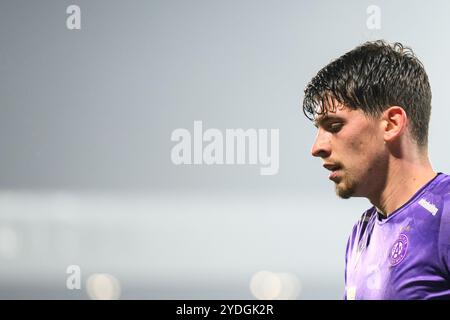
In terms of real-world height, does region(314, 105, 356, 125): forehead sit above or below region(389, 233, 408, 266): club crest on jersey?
above

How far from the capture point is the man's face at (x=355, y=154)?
152 centimetres

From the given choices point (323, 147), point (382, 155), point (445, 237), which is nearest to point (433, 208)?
point (445, 237)

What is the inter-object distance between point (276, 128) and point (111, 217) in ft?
Result: 3.10

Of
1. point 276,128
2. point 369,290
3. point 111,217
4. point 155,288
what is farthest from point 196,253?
point 369,290

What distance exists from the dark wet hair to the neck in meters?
0.07

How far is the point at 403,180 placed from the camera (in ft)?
4.91

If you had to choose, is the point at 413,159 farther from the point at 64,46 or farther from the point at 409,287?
the point at 64,46

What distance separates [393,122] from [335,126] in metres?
0.15

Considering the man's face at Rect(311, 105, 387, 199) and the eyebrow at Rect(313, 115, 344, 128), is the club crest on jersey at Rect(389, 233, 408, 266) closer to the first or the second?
the man's face at Rect(311, 105, 387, 199)

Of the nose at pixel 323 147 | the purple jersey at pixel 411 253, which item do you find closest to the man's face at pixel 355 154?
the nose at pixel 323 147

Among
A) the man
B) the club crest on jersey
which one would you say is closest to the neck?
the man

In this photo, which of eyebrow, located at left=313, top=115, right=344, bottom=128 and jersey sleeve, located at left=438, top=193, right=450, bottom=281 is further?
eyebrow, located at left=313, top=115, right=344, bottom=128

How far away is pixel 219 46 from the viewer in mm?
2975

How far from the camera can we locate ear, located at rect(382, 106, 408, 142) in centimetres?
151
